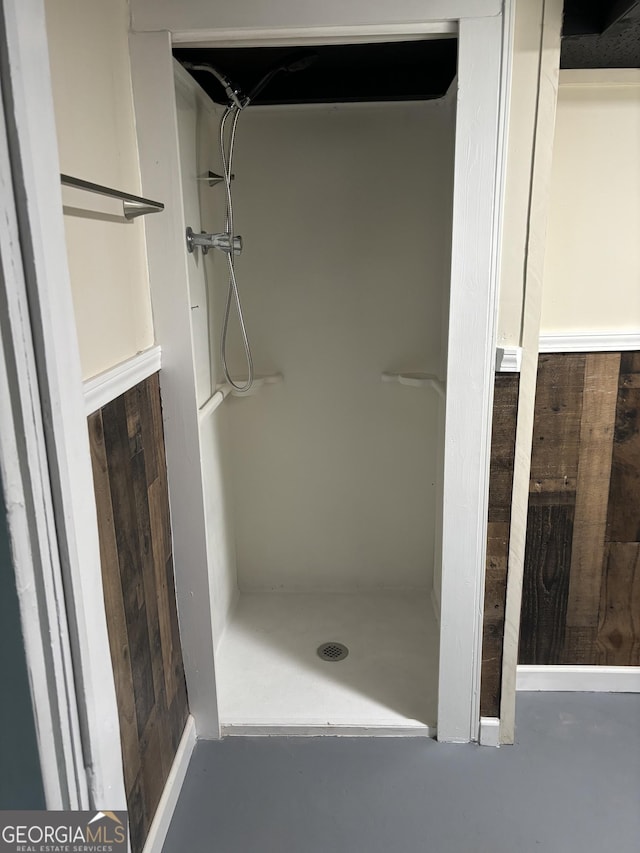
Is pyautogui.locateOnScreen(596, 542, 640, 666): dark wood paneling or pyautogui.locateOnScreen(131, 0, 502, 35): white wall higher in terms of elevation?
pyautogui.locateOnScreen(131, 0, 502, 35): white wall

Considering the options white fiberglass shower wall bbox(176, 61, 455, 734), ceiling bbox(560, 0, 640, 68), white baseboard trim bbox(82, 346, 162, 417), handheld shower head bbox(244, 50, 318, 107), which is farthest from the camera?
white fiberglass shower wall bbox(176, 61, 455, 734)

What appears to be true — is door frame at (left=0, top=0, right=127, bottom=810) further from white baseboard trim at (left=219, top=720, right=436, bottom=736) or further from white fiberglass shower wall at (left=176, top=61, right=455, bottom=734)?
white fiberglass shower wall at (left=176, top=61, right=455, bottom=734)

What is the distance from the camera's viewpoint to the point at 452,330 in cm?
171

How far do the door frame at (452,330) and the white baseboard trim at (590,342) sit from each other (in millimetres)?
286

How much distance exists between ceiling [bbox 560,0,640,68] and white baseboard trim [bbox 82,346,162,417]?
4.27 feet

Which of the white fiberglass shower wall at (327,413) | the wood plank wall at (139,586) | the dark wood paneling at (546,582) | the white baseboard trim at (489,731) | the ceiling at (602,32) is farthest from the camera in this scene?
the white fiberglass shower wall at (327,413)

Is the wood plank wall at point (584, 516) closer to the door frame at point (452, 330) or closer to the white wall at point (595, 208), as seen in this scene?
the white wall at point (595, 208)

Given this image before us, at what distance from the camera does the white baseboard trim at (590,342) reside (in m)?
1.89

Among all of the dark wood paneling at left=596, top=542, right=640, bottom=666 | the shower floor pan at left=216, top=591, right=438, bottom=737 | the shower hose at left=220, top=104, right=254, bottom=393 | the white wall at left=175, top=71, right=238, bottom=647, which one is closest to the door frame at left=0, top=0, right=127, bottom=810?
the white wall at left=175, top=71, right=238, bottom=647

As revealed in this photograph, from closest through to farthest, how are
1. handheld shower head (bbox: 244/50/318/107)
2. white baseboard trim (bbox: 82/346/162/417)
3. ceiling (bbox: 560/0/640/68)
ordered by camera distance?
white baseboard trim (bbox: 82/346/162/417), ceiling (bbox: 560/0/640/68), handheld shower head (bbox: 244/50/318/107)

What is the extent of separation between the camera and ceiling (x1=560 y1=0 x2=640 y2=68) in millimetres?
1512

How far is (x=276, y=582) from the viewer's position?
2781 mm

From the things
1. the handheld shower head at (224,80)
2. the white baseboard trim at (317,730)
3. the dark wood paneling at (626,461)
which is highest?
the handheld shower head at (224,80)
